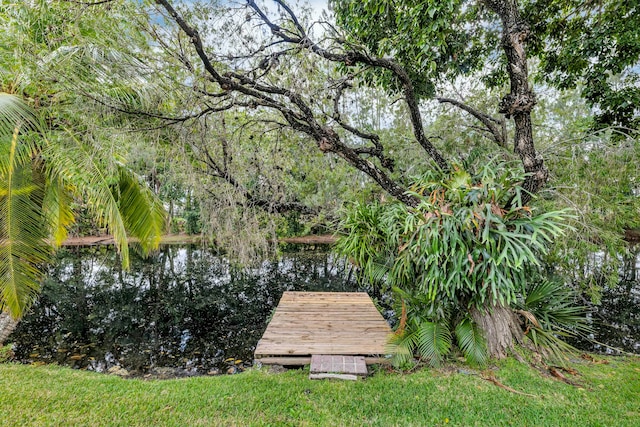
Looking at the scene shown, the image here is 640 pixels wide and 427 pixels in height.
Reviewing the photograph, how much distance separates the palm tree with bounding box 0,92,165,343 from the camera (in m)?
4.01

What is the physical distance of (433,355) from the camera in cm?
394

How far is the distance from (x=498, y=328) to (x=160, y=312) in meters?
7.50

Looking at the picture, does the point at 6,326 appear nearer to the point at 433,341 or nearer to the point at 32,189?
the point at 32,189

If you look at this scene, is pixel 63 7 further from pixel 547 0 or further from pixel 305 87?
pixel 547 0

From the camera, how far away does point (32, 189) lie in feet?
15.0

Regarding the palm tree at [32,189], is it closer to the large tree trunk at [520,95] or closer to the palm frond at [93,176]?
the palm frond at [93,176]

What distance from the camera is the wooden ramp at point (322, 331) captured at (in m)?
4.31

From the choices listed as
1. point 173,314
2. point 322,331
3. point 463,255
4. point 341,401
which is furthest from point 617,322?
point 173,314

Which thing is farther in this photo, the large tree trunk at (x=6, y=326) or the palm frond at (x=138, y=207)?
the palm frond at (x=138, y=207)

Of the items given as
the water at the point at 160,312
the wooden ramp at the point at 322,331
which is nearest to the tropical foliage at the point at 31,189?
the water at the point at 160,312

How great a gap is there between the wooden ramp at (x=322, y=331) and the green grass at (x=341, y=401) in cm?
36

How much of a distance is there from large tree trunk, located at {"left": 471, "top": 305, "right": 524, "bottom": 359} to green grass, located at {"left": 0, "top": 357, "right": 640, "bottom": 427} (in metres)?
0.21

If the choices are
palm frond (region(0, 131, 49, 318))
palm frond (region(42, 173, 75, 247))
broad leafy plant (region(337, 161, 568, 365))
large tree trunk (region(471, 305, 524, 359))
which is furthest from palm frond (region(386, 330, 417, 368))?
palm frond (region(42, 173, 75, 247))

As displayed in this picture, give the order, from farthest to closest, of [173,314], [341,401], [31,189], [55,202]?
[173,314]
[55,202]
[31,189]
[341,401]
